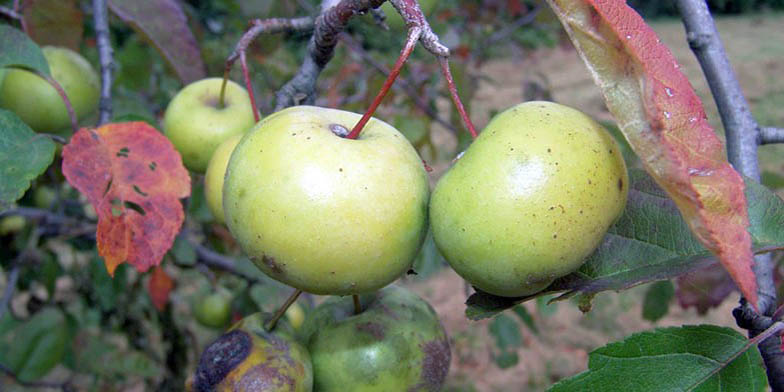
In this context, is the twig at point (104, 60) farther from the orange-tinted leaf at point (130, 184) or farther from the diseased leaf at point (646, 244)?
the diseased leaf at point (646, 244)

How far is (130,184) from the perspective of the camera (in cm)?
136

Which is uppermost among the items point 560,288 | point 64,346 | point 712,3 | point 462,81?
point 560,288

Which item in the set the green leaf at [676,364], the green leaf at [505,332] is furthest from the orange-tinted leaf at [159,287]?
the green leaf at [676,364]

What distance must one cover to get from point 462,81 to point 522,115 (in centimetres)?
224

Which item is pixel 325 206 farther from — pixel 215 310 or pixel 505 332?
pixel 505 332

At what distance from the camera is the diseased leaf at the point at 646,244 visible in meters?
0.99

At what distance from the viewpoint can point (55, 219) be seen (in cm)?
261

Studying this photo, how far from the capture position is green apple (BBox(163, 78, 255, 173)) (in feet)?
5.10

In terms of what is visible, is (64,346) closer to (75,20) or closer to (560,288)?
(75,20)

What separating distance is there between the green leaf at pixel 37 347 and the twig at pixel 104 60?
157 centimetres

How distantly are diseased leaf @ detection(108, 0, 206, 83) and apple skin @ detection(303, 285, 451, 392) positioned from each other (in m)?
0.98

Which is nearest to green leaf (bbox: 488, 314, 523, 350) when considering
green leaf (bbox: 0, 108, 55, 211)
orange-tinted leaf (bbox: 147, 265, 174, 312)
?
orange-tinted leaf (bbox: 147, 265, 174, 312)

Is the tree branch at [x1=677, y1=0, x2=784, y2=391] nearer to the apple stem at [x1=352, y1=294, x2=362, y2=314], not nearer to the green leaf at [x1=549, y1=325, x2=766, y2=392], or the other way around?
the green leaf at [x1=549, y1=325, x2=766, y2=392]

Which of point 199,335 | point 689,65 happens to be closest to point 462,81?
point 199,335
